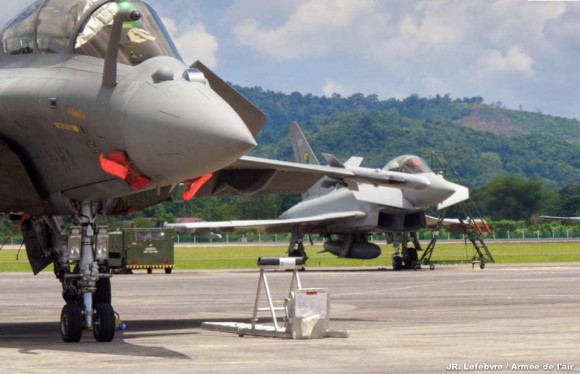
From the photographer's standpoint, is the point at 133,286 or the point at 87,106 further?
the point at 133,286

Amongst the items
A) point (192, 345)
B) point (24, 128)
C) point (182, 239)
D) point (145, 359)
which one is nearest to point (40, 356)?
point (145, 359)

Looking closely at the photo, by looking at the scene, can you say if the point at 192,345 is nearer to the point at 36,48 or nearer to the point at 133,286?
the point at 36,48

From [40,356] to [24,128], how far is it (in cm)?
287

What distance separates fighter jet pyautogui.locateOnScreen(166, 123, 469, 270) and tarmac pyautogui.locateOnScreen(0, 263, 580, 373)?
1275cm

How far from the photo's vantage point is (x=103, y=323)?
13.2 m

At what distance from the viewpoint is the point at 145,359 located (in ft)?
37.4

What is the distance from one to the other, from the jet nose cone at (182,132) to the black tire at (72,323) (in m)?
2.28

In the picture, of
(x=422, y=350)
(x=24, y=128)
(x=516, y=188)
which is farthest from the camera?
(x=516, y=188)

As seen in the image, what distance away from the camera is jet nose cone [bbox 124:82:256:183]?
1108 cm

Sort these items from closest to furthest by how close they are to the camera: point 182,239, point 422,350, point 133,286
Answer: point 422,350 → point 133,286 → point 182,239

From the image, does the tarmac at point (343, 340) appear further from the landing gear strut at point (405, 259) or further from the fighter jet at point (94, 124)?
the landing gear strut at point (405, 259)

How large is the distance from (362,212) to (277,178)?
84.7ft

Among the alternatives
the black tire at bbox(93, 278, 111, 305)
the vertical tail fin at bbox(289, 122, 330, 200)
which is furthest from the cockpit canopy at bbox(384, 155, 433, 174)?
the black tire at bbox(93, 278, 111, 305)

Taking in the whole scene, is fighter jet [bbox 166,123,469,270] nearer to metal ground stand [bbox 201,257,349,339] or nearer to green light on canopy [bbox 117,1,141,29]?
metal ground stand [bbox 201,257,349,339]
